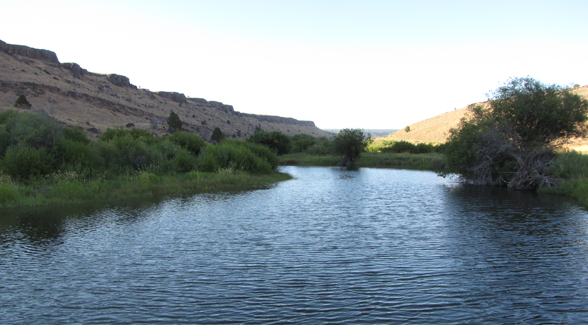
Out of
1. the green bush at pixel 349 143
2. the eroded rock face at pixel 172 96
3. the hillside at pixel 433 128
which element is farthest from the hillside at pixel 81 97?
the hillside at pixel 433 128

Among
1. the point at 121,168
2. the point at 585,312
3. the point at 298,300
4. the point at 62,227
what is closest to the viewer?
the point at 585,312

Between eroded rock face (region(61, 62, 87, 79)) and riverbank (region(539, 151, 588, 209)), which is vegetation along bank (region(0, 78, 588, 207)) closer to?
riverbank (region(539, 151, 588, 209))

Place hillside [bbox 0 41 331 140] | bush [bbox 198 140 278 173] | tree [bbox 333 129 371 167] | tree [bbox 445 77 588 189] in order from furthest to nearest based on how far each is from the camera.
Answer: hillside [bbox 0 41 331 140] → tree [bbox 333 129 371 167] → bush [bbox 198 140 278 173] → tree [bbox 445 77 588 189]

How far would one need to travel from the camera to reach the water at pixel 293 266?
8695 millimetres

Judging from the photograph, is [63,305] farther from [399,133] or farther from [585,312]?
[399,133]

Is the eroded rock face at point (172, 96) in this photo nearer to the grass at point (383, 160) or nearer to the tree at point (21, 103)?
the tree at point (21, 103)

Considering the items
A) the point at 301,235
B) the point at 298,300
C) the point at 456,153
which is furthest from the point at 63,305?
the point at 456,153

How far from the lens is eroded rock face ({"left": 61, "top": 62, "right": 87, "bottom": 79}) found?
335 feet

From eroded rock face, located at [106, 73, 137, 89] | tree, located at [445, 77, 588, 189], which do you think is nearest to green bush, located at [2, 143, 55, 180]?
tree, located at [445, 77, 588, 189]

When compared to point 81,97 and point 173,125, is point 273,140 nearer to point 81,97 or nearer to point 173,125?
point 173,125

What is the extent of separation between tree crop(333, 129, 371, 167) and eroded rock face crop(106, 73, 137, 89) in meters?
80.5

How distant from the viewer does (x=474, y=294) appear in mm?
9609

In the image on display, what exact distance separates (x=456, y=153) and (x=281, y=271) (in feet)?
91.6

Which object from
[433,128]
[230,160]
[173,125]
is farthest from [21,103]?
[433,128]
